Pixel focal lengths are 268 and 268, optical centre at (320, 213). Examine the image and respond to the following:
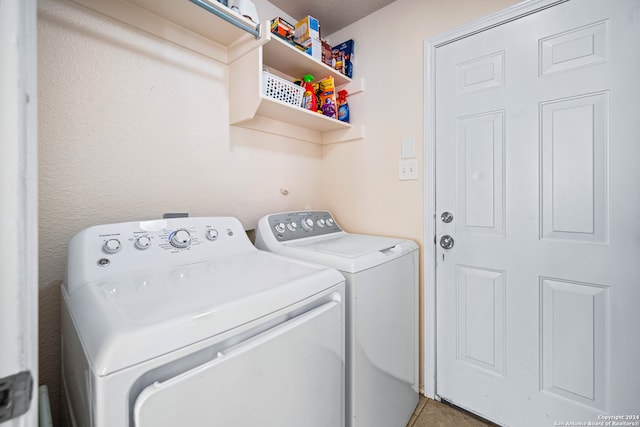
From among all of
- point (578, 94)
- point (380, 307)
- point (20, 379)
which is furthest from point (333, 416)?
point (578, 94)

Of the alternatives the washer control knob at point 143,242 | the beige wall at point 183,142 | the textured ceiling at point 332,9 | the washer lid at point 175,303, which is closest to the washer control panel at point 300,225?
the beige wall at point 183,142

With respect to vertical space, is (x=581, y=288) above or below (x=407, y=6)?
below

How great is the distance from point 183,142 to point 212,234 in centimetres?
54

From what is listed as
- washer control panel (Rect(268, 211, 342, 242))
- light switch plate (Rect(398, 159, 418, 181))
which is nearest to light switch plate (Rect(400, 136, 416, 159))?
light switch plate (Rect(398, 159, 418, 181))

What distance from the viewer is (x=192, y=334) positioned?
1.87 ft

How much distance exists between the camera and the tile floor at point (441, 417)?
1.41 m

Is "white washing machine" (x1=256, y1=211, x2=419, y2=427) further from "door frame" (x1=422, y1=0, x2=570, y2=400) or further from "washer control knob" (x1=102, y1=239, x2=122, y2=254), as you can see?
"washer control knob" (x1=102, y1=239, x2=122, y2=254)

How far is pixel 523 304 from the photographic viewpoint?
52.1 inches

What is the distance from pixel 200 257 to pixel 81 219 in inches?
19.7

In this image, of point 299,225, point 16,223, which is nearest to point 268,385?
point 16,223

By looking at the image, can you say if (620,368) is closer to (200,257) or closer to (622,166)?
(622,166)

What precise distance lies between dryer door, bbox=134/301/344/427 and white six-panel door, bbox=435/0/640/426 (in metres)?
0.94

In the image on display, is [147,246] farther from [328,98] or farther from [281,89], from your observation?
[328,98]

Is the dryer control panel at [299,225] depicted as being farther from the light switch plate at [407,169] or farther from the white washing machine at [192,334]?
the light switch plate at [407,169]
